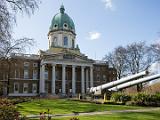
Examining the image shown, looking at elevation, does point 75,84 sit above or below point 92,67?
below

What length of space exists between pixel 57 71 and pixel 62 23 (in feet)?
43.2

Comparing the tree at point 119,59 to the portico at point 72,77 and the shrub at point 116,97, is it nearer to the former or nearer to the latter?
the portico at point 72,77

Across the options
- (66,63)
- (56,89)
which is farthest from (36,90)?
(66,63)

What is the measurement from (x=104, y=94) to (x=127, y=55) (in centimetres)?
2290

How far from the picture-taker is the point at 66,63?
64.4m

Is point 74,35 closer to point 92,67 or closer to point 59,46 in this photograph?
point 59,46

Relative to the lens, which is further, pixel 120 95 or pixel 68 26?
pixel 68 26

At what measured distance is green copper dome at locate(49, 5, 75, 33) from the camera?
7125 centimetres

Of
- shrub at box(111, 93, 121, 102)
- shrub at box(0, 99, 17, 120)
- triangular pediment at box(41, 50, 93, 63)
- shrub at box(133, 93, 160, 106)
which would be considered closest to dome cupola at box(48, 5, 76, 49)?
triangular pediment at box(41, 50, 93, 63)

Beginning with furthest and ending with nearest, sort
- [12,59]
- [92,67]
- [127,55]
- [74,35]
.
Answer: [74,35] → [92,67] → [127,55] → [12,59]

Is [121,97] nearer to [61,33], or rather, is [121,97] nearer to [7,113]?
[7,113]

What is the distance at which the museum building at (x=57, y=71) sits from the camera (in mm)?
62438

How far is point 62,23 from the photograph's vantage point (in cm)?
7131

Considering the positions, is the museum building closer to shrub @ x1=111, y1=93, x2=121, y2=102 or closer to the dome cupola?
the dome cupola
